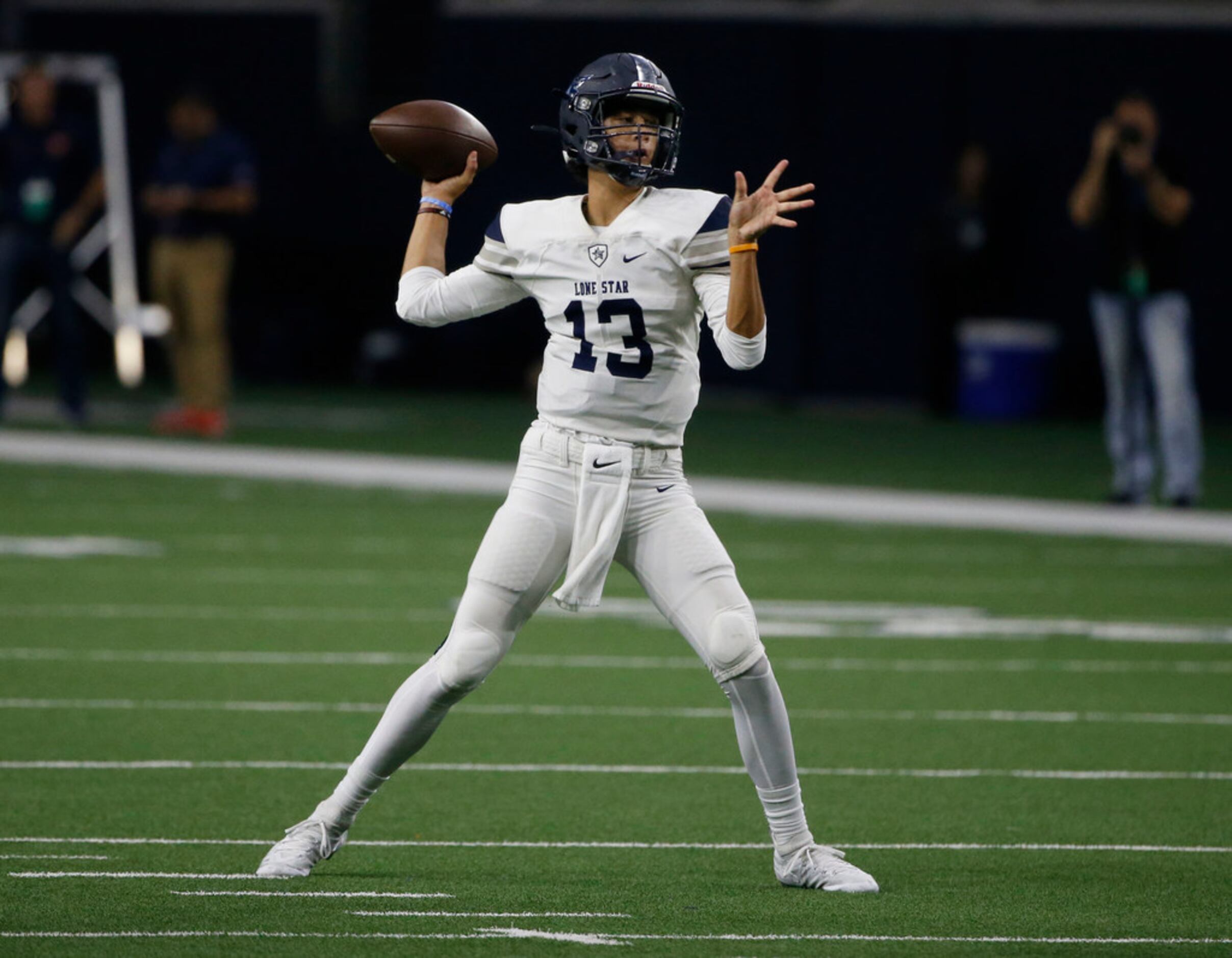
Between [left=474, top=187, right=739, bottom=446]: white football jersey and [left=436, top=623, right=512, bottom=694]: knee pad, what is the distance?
532 mm

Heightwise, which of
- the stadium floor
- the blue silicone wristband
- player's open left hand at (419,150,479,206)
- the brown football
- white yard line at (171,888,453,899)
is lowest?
the stadium floor

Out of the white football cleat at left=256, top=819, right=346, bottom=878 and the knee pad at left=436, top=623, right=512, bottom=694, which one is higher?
the knee pad at left=436, top=623, right=512, bottom=694

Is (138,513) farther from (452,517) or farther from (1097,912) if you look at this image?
(1097,912)

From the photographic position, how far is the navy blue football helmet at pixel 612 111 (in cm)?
539

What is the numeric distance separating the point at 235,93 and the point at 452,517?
12.6 meters

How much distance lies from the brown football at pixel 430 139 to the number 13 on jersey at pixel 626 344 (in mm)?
635

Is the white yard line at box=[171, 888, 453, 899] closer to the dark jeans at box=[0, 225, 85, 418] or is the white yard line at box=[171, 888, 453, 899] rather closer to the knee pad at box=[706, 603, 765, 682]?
the knee pad at box=[706, 603, 765, 682]

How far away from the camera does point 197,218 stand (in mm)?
16031

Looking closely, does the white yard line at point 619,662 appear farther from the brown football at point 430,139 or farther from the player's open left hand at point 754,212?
the player's open left hand at point 754,212

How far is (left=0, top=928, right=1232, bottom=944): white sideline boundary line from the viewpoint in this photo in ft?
15.5

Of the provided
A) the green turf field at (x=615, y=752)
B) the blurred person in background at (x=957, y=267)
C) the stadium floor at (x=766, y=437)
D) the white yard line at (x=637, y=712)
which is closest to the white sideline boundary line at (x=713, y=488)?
the stadium floor at (x=766, y=437)

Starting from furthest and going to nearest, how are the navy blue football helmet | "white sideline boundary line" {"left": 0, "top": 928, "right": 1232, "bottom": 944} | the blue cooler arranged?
the blue cooler, the navy blue football helmet, "white sideline boundary line" {"left": 0, "top": 928, "right": 1232, "bottom": 944}

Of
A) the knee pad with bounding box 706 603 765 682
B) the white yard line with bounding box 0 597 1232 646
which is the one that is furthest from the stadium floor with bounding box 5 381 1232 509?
the knee pad with bounding box 706 603 765 682

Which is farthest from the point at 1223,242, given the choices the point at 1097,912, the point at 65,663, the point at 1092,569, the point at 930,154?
the point at 1097,912
